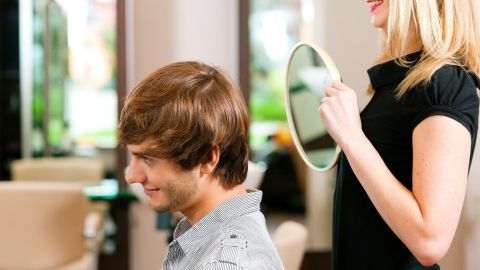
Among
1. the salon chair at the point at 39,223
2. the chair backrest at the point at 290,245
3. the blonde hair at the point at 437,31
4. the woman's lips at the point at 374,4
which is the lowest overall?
the salon chair at the point at 39,223

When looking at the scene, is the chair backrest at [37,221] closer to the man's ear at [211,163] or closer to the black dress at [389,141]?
the black dress at [389,141]

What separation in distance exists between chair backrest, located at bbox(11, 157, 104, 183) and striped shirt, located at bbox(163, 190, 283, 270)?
255 centimetres

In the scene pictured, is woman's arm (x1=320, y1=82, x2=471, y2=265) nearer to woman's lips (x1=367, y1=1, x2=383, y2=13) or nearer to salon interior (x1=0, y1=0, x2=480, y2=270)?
woman's lips (x1=367, y1=1, x2=383, y2=13)

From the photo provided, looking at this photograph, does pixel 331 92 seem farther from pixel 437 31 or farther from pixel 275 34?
pixel 275 34

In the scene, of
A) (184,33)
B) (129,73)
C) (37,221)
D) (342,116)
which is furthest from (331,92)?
(129,73)

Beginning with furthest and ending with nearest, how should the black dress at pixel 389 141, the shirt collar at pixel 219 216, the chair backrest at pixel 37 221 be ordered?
the chair backrest at pixel 37 221
the black dress at pixel 389 141
the shirt collar at pixel 219 216

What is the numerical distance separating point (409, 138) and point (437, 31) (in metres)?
0.18

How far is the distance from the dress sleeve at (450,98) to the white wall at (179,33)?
2.29 meters

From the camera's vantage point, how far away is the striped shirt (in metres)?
0.84

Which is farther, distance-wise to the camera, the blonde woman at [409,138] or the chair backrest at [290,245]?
the chair backrest at [290,245]

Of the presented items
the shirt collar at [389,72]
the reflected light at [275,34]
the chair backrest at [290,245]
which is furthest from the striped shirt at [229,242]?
the reflected light at [275,34]

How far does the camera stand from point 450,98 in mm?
1036

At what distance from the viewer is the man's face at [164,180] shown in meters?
0.96

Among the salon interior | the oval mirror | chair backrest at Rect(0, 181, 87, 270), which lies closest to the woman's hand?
the oval mirror
